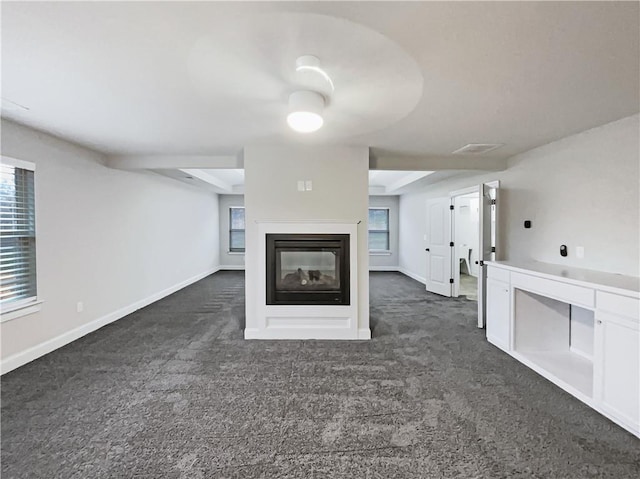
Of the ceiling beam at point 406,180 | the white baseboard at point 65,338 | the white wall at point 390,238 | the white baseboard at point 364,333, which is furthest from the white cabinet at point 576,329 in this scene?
the white wall at point 390,238

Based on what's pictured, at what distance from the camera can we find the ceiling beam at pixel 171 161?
14.5 ft

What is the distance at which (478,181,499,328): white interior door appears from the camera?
4.38 m

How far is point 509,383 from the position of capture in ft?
8.93

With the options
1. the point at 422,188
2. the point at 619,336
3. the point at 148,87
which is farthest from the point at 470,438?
the point at 422,188

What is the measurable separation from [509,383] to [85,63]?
4.00 m

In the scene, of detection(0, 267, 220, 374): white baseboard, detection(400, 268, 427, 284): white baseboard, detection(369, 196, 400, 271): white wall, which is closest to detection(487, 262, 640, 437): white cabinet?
detection(400, 268, 427, 284): white baseboard

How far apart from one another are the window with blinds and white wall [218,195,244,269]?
611 cm

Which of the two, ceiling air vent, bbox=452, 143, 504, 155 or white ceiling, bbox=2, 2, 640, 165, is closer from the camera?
white ceiling, bbox=2, 2, 640, 165

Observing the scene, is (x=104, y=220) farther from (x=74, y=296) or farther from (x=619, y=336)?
(x=619, y=336)

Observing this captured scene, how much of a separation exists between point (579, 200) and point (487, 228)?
128 cm

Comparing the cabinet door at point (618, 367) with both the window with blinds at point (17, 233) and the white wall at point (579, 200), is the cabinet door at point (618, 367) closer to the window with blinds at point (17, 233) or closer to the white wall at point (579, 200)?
the white wall at point (579, 200)

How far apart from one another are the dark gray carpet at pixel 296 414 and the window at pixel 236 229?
19.0 feet

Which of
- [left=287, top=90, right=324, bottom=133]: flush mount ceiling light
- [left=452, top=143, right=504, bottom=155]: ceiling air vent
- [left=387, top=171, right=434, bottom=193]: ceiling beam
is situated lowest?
[left=287, top=90, right=324, bottom=133]: flush mount ceiling light

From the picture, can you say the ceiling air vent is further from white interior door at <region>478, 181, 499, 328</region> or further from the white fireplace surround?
the white fireplace surround
